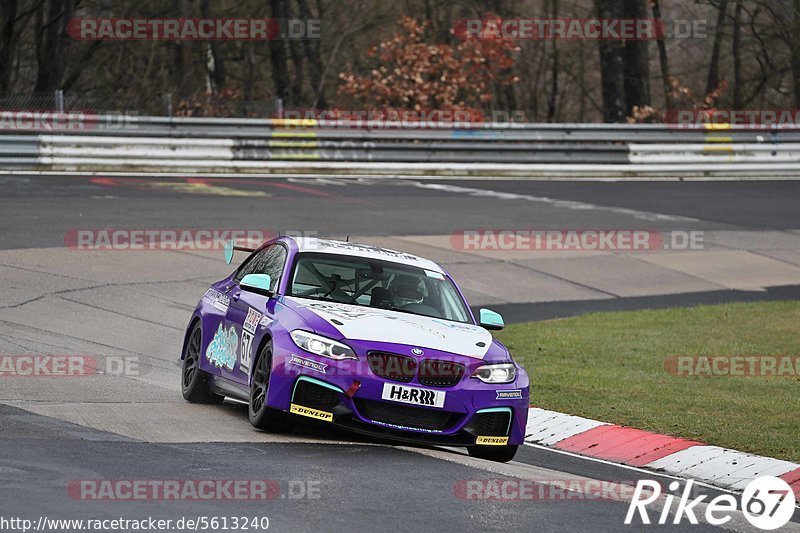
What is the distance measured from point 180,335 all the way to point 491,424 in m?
6.78

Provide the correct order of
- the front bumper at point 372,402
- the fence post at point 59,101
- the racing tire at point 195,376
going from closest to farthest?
the front bumper at point 372,402 → the racing tire at point 195,376 → the fence post at point 59,101

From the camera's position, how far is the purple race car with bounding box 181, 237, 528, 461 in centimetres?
903

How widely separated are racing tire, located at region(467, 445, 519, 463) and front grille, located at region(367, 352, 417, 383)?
2.52 ft

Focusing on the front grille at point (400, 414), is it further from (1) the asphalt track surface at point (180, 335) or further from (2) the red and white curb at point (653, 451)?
(2) the red and white curb at point (653, 451)

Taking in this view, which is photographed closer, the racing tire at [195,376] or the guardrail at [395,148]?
the racing tire at [195,376]

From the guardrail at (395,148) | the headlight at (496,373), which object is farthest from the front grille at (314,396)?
the guardrail at (395,148)

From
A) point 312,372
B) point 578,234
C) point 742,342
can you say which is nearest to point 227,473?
point 312,372

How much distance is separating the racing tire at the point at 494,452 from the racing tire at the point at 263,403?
1.30 meters

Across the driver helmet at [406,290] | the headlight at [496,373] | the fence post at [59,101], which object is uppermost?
the fence post at [59,101]

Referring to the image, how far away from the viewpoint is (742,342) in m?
15.7

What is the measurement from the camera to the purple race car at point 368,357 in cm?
903

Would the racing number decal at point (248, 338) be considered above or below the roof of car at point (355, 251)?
below

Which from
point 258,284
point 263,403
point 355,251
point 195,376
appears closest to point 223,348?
point 195,376

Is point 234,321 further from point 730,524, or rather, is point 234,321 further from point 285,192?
point 285,192
